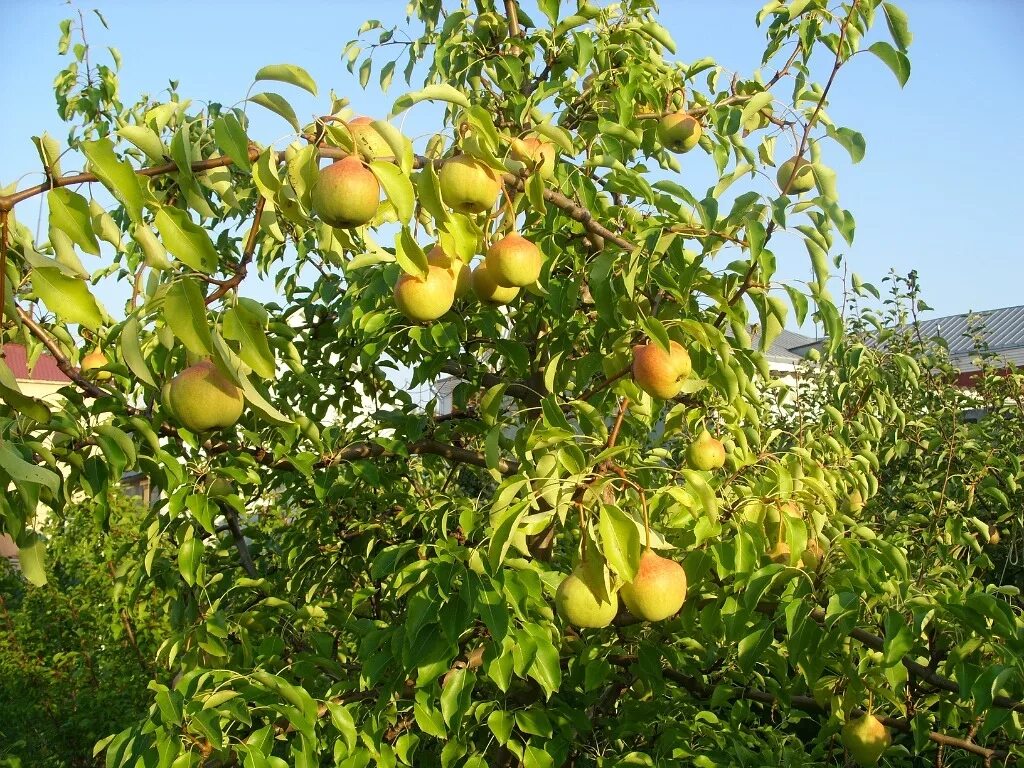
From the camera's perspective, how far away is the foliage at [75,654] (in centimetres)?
440

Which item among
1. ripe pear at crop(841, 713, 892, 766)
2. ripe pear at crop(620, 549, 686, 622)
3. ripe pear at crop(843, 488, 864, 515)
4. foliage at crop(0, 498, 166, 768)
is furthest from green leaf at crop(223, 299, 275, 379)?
foliage at crop(0, 498, 166, 768)

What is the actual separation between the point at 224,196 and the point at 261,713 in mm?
1273

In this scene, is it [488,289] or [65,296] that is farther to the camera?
[488,289]

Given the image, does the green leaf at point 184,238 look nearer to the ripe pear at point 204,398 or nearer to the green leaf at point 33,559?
the ripe pear at point 204,398

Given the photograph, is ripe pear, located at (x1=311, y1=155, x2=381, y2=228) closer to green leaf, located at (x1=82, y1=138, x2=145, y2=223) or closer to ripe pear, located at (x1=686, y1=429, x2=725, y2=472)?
green leaf, located at (x1=82, y1=138, x2=145, y2=223)

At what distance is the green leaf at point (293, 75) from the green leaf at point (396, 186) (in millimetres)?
147

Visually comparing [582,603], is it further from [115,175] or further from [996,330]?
[996,330]

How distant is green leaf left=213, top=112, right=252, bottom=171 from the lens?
1293 mm

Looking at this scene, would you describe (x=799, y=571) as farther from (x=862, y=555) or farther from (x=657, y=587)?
(x=657, y=587)

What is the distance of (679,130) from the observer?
2.71 metres

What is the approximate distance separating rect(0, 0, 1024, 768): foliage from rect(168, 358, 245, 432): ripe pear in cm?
8

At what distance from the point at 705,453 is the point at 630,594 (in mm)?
857

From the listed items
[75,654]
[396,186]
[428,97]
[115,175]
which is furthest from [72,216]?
[75,654]

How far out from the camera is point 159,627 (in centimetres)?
502
